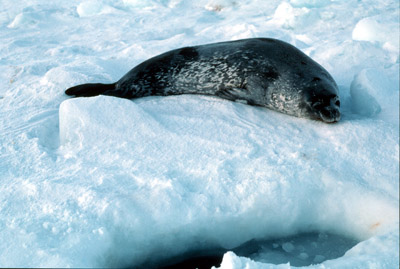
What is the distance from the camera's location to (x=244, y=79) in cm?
281

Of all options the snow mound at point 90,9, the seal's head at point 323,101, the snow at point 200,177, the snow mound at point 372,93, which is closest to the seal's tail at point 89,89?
the snow at point 200,177

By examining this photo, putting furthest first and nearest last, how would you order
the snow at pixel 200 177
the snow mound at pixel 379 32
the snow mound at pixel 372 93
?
the snow mound at pixel 379 32, the snow mound at pixel 372 93, the snow at pixel 200 177

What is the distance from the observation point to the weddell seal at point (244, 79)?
2.54m

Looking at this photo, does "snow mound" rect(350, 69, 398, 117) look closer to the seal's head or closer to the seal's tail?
the seal's head

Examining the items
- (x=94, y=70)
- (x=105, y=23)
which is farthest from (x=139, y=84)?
(x=105, y=23)

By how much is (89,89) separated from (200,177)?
4.97ft

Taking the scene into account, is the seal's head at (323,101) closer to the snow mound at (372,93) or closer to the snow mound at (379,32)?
the snow mound at (372,93)

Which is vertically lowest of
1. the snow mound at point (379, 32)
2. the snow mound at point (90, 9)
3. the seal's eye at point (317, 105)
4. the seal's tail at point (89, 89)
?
the snow mound at point (90, 9)

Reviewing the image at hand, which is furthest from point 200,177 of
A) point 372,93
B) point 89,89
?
point 89,89

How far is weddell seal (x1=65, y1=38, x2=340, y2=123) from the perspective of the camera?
8.32 feet

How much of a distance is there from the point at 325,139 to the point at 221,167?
65 cm

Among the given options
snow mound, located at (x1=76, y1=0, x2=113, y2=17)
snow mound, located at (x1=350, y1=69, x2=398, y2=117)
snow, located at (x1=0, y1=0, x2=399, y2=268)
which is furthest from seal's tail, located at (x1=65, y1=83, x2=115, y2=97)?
snow mound, located at (x1=76, y1=0, x2=113, y2=17)

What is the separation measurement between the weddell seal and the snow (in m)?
0.13

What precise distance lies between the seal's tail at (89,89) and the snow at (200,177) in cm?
12
